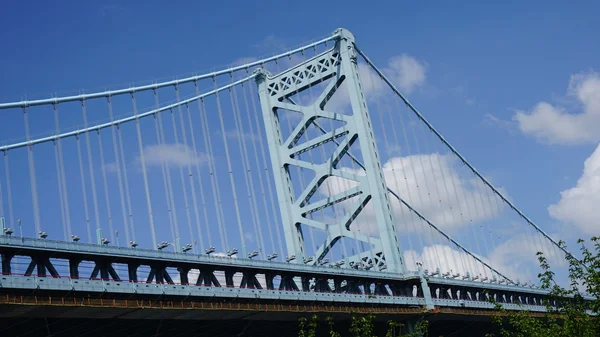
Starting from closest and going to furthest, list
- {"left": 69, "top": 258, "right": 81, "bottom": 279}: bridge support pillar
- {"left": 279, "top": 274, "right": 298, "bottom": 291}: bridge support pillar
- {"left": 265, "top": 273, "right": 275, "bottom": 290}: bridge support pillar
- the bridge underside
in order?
the bridge underside
{"left": 69, "top": 258, "right": 81, "bottom": 279}: bridge support pillar
{"left": 265, "top": 273, "right": 275, "bottom": 290}: bridge support pillar
{"left": 279, "top": 274, "right": 298, "bottom": 291}: bridge support pillar

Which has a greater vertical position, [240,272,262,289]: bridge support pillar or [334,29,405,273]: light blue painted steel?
[334,29,405,273]: light blue painted steel

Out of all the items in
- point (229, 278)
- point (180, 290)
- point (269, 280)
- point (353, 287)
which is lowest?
point (180, 290)

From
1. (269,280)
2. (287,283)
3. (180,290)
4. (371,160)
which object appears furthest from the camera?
(371,160)

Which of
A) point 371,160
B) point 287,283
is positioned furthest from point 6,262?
point 371,160

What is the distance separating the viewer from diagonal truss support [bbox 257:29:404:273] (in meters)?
67.9

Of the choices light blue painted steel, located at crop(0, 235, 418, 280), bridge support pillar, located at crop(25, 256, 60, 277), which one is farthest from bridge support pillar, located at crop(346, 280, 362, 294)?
bridge support pillar, located at crop(25, 256, 60, 277)

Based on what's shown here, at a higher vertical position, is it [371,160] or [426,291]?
[371,160]

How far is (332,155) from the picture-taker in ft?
233

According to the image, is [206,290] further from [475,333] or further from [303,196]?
[475,333]

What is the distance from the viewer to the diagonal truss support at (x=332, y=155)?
67.9 meters

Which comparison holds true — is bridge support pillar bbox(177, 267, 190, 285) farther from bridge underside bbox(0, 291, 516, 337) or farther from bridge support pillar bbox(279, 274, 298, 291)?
bridge support pillar bbox(279, 274, 298, 291)

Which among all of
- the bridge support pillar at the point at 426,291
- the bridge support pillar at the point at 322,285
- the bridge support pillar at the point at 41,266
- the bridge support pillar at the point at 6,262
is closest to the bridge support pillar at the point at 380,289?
the bridge support pillar at the point at 426,291

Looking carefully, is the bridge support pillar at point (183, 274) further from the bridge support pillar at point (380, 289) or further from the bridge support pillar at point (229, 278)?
the bridge support pillar at point (380, 289)

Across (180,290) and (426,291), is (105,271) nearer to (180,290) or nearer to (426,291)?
(180,290)
